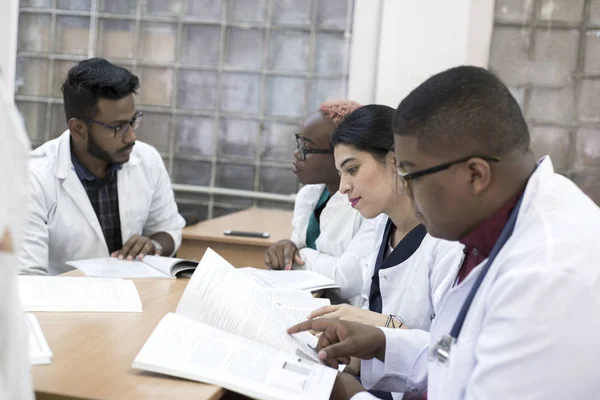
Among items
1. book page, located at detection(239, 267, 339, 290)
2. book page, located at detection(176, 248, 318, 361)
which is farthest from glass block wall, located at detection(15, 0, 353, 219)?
book page, located at detection(176, 248, 318, 361)

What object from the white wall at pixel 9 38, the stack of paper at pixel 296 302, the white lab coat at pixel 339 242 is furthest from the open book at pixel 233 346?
the white wall at pixel 9 38

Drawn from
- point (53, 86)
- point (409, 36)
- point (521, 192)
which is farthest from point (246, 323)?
point (53, 86)

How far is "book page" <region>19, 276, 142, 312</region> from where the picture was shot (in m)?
1.64

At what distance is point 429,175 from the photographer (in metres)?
1.18

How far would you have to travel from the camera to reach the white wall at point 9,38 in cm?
429

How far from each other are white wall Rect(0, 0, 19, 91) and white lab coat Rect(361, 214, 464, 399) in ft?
10.8

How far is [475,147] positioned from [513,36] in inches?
128

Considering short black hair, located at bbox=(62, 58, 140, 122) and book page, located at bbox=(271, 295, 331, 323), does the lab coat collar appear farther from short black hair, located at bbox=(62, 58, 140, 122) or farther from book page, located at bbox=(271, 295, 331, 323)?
book page, located at bbox=(271, 295, 331, 323)

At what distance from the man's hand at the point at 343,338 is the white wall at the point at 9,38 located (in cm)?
348

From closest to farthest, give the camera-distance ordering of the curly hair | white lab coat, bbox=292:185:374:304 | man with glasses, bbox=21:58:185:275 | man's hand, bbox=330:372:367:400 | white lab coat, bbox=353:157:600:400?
white lab coat, bbox=353:157:600:400, man's hand, bbox=330:372:367:400, white lab coat, bbox=292:185:374:304, man with glasses, bbox=21:58:185:275, the curly hair

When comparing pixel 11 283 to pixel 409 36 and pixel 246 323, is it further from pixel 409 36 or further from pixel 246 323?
pixel 409 36

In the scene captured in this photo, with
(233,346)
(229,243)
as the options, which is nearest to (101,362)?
(233,346)

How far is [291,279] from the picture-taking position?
87.9 inches

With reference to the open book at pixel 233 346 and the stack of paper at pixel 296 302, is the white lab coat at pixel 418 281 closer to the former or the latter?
the stack of paper at pixel 296 302
